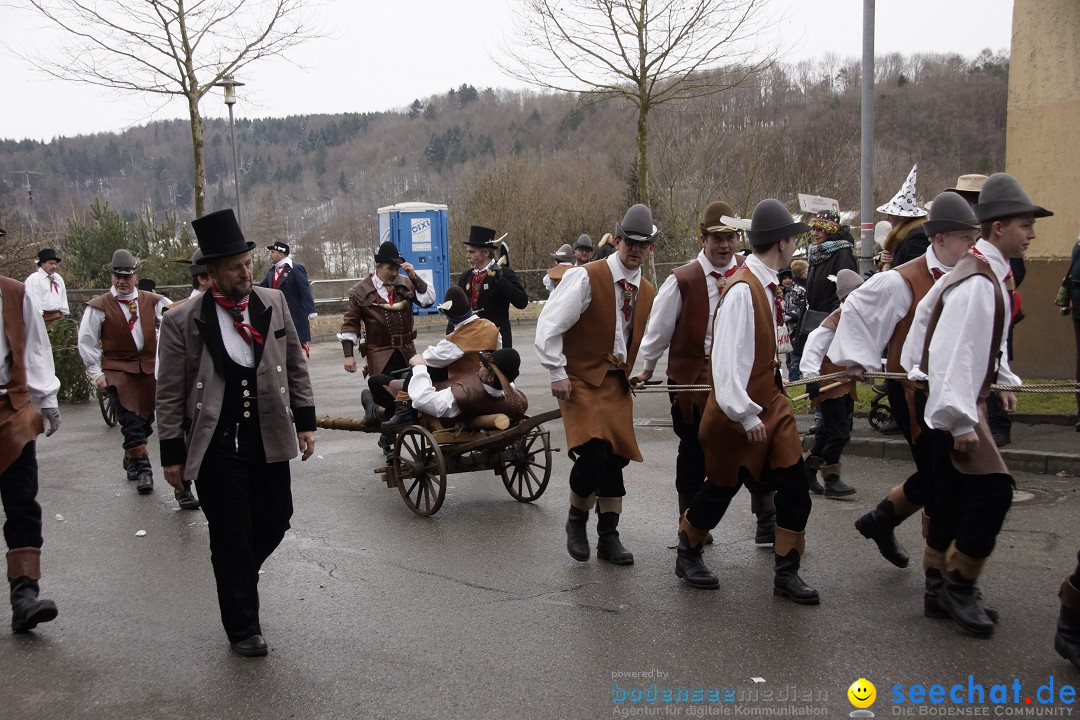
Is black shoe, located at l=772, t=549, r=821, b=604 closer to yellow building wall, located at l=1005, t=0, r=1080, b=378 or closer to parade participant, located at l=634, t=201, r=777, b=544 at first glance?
parade participant, located at l=634, t=201, r=777, b=544

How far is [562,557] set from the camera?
622 cm

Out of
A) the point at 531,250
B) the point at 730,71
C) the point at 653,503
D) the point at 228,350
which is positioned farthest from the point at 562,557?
the point at 531,250

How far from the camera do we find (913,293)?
17.5 ft

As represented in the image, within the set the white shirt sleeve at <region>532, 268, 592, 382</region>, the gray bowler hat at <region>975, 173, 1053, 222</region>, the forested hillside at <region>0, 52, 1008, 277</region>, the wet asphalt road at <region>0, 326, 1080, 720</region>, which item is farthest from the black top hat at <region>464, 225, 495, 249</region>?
the forested hillside at <region>0, 52, 1008, 277</region>

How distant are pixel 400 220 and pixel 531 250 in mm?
8561

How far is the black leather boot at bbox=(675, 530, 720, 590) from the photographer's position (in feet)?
17.9

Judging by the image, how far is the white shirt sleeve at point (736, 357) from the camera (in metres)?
4.89

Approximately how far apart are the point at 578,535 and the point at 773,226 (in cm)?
224

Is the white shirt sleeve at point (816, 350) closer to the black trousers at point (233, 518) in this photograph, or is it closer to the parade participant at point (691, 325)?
the parade participant at point (691, 325)

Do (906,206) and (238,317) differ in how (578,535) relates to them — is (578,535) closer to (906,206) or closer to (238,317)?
(238,317)

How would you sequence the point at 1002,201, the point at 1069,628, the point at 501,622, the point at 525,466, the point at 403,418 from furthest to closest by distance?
the point at 403,418 < the point at 525,466 < the point at 501,622 < the point at 1002,201 < the point at 1069,628

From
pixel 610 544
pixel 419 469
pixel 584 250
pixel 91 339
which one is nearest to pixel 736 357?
pixel 610 544

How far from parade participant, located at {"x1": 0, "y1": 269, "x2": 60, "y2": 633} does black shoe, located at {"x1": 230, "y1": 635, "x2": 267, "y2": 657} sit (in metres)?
1.13

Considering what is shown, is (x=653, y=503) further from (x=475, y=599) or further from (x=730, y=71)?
(x=730, y=71)
